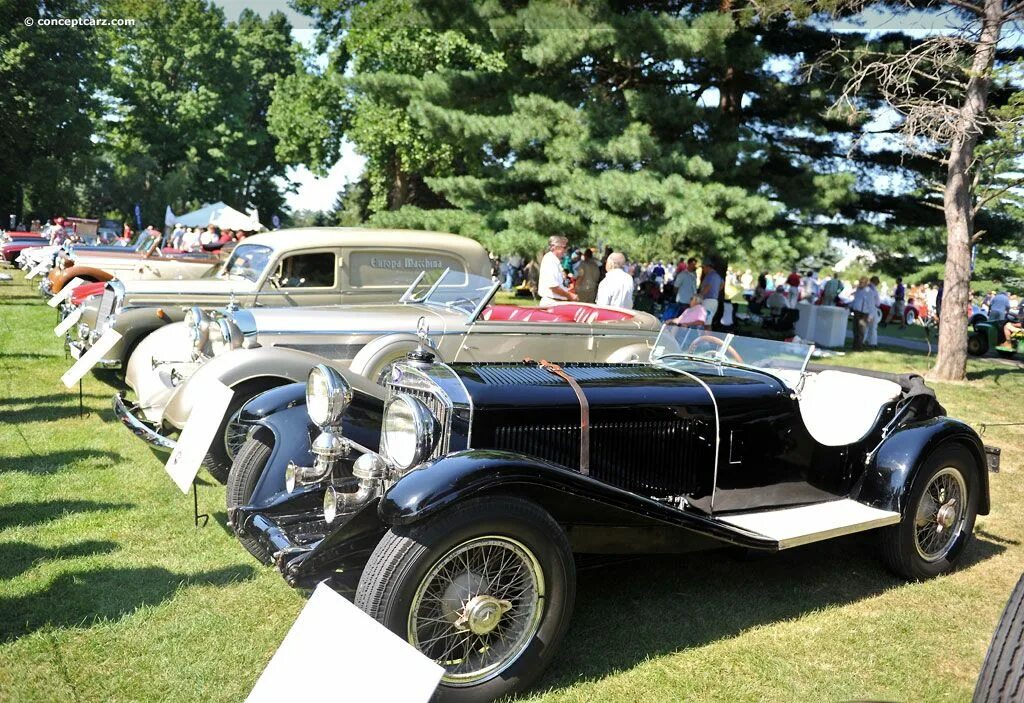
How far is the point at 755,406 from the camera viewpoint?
4.05 metres

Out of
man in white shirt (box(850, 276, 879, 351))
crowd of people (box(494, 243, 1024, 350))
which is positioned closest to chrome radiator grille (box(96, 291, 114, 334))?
crowd of people (box(494, 243, 1024, 350))

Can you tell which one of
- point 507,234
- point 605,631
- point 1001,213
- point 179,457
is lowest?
point 605,631

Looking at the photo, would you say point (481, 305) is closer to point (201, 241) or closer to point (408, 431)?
point (408, 431)

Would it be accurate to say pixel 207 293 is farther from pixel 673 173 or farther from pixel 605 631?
pixel 673 173

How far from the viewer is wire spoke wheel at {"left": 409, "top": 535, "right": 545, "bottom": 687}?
287 cm

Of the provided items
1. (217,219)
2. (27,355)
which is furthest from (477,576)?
(217,219)

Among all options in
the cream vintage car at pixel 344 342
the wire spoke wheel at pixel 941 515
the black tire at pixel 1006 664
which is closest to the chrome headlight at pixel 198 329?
the cream vintage car at pixel 344 342

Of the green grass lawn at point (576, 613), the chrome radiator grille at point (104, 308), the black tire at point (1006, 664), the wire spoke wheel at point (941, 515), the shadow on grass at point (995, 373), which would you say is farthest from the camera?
the shadow on grass at point (995, 373)

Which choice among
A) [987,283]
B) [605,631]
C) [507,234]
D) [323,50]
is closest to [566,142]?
[507,234]

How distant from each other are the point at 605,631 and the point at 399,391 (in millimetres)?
1434

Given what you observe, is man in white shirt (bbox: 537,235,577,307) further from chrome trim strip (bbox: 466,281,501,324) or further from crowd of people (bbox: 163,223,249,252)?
crowd of people (bbox: 163,223,249,252)

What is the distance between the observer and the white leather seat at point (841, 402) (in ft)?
15.0

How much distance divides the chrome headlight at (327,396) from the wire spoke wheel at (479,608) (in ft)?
3.18

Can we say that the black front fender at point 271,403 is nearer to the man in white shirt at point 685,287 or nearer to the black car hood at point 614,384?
the black car hood at point 614,384
